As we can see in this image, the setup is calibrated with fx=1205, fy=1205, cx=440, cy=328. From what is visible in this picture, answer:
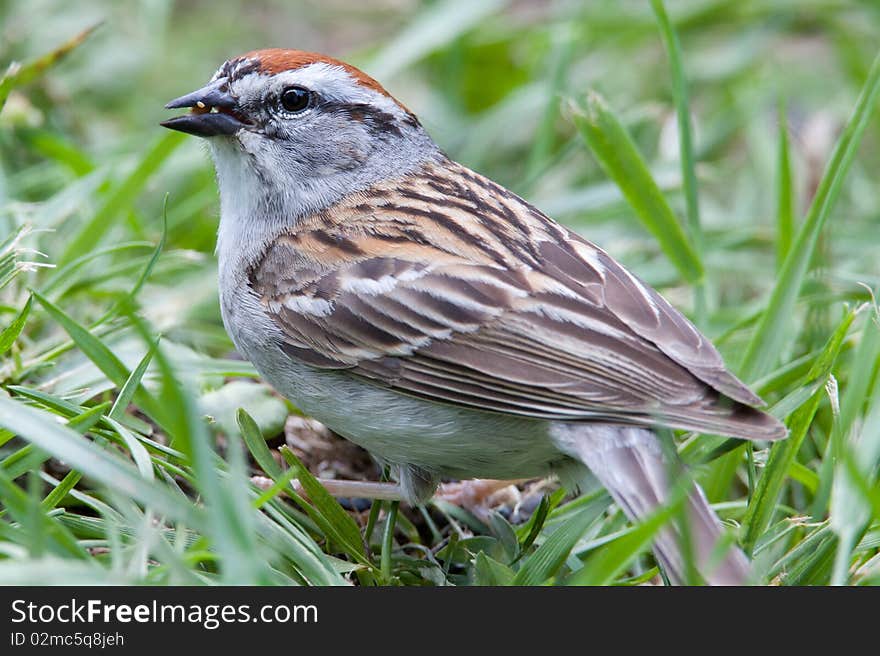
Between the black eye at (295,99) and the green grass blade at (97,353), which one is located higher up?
the black eye at (295,99)

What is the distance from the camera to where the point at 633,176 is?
375 cm

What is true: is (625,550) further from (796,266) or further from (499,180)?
(499,180)

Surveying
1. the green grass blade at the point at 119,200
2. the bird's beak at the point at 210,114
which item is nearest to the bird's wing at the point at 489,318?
the bird's beak at the point at 210,114

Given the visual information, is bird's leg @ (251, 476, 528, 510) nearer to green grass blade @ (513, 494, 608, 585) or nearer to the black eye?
green grass blade @ (513, 494, 608, 585)

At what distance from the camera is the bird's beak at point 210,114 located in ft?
10.7

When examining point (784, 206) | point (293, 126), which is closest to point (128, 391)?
point (293, 126)

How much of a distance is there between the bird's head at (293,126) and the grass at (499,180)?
Answer: 0.38 metres

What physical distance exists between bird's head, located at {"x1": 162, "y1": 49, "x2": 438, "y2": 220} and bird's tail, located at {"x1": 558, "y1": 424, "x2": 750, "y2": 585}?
1.14 metres

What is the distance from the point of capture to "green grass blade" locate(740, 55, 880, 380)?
135 inches

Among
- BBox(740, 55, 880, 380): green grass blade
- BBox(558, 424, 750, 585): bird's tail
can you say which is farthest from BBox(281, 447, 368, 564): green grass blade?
BBox(740, 55, 880, 380): green grass blade

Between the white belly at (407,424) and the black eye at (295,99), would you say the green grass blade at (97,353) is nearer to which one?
the white belly at (407,424)

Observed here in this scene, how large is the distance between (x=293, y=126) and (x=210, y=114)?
237mm

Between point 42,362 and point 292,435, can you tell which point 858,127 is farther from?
point 42,362

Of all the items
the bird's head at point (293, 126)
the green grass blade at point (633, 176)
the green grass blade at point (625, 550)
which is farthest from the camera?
the green grass blade at point (633, 176)
